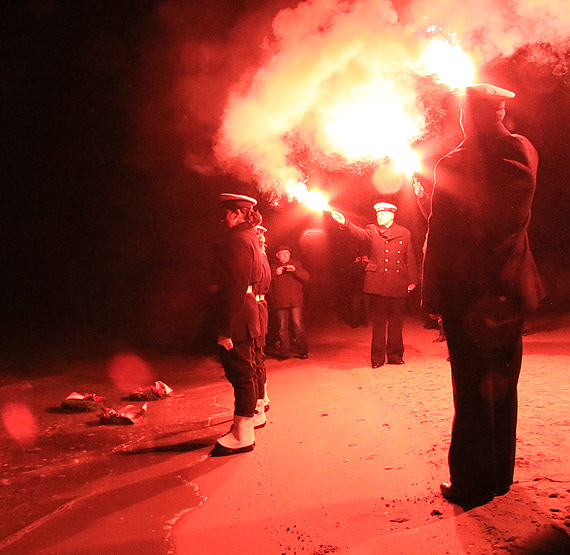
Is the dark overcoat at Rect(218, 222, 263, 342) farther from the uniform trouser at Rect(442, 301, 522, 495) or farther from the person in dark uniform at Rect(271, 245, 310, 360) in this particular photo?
the person in dark uniform at Rect(271, 245, 310, 360)

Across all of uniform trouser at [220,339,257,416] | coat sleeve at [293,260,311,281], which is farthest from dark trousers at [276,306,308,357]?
uniform trouser at [220,339,257,416]

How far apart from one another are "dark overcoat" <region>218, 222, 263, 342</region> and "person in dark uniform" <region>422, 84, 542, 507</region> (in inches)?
89.9

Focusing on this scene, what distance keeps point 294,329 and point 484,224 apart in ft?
23.6

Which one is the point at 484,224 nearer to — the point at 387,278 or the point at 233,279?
the point at 233,279

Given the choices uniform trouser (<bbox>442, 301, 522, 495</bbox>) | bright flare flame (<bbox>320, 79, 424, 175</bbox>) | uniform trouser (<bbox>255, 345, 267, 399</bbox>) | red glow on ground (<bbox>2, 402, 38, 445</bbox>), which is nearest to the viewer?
uniform trouser (<bbox>442, 301, 522, 495</bbox>)

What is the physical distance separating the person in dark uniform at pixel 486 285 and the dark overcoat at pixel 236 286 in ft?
7.49

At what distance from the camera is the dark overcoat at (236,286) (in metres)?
5.18

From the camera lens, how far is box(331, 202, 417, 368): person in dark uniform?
8.33 metres

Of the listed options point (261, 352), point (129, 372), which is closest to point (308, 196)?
point (261, 352)

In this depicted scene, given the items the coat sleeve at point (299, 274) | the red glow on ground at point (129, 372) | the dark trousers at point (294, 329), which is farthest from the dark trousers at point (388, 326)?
the red glow on ground at point (129, 372)

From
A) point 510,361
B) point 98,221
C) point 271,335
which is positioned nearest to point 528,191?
point 510,361

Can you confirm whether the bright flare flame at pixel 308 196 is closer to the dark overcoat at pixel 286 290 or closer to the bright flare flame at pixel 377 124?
the bright flare flame at pixel 377 124

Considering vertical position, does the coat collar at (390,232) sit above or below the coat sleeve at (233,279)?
above

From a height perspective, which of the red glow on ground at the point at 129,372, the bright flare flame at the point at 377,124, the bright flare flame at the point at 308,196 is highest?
the bright flare flame at the point at 377,124
